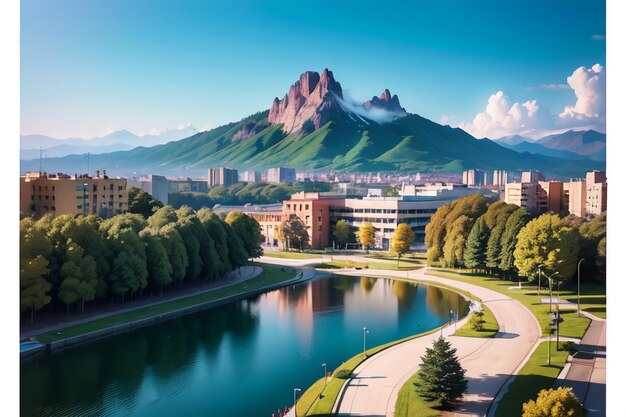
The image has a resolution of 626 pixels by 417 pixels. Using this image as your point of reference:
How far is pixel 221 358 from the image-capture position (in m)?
9.91

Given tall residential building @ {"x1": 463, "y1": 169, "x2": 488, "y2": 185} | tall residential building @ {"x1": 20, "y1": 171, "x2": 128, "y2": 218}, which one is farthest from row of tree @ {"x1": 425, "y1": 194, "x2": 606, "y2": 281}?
tall residential building @ {"x1": 20, "y1": 171, "x2": 128, "y2": 218}

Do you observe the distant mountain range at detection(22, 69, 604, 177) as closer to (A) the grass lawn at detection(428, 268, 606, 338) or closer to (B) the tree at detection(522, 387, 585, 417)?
(A) the grass lawn at detection(428, 268, 606, 338)

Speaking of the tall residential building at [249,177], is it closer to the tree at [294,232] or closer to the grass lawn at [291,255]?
the tree at [294,232]

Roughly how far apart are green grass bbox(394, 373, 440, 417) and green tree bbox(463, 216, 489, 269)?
29.8 ft

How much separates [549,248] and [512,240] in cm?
263

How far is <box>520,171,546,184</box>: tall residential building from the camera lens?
40.7 feet

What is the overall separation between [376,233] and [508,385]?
55.3ft

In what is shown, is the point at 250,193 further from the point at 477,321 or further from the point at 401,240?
the point at 477,321

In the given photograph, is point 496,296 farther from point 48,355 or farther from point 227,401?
point 48,355

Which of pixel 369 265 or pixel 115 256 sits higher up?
pixel 115 256

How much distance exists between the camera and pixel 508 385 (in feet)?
24.3

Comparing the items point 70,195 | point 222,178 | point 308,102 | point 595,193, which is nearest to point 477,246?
point 308,102

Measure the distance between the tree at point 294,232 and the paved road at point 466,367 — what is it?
12.7m

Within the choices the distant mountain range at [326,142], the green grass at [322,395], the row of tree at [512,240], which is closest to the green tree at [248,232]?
the distant mountain range at [326,142]
